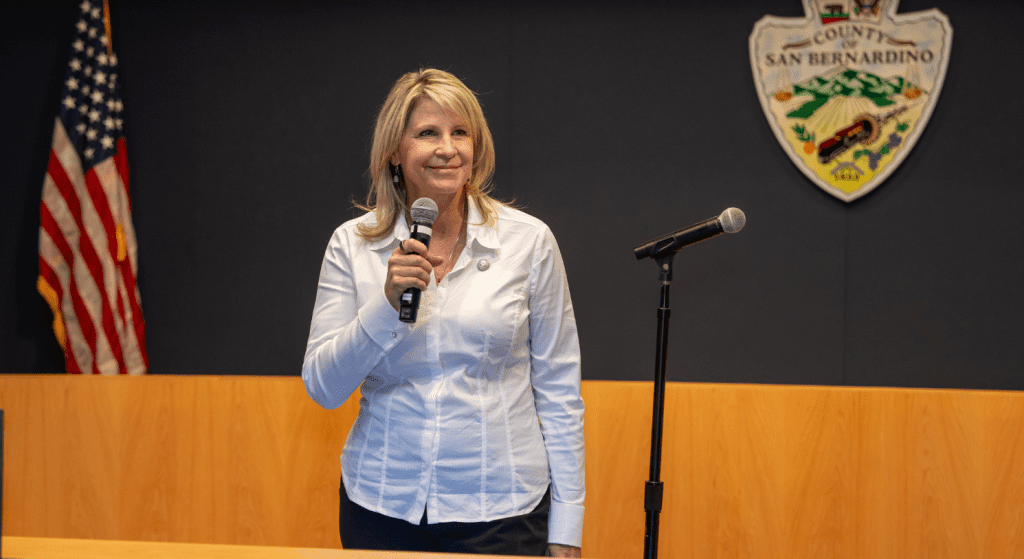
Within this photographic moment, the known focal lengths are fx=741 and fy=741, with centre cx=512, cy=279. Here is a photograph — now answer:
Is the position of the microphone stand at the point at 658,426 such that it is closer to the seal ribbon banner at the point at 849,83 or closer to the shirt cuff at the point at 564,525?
the shirt cuff at the point at 564,525

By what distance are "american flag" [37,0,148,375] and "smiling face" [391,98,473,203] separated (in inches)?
78.4

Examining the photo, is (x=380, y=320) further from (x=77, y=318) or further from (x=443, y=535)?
(x=77, y=318)

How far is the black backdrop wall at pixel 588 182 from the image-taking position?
2.95 meters

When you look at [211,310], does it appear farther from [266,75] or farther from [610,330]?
[610,330]

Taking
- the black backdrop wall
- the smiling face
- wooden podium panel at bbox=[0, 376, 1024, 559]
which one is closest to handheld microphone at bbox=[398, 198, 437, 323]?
the smiling face

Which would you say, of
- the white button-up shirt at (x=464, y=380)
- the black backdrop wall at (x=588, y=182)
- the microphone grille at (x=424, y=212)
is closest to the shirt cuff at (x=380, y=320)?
the white button-up shirt at (x=464, y=380)

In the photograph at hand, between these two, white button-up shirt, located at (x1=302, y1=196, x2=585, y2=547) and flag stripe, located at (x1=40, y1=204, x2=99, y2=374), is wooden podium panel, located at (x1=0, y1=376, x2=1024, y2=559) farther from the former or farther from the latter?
white button-up shirt, located at (x1=302, y1=196, x2=585, y2=547)

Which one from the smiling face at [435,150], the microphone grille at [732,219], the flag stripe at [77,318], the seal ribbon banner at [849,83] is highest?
the seal ribbon banner at [849,83]

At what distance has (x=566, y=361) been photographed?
156cm

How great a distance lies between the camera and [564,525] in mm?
1511

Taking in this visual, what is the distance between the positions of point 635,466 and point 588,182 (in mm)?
1163

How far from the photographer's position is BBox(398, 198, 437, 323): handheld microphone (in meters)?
1.26

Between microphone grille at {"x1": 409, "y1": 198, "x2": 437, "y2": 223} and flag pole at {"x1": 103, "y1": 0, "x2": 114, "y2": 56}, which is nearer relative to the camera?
microphone grille at {"x1": 409, "y1": 198, "x2": 437, "y2": 223}

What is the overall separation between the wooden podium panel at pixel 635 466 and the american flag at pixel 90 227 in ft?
1.06
